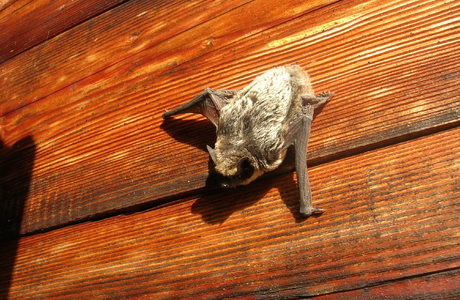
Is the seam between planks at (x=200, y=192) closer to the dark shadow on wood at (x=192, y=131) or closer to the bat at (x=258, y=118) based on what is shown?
the bat at (x=258, y=118)

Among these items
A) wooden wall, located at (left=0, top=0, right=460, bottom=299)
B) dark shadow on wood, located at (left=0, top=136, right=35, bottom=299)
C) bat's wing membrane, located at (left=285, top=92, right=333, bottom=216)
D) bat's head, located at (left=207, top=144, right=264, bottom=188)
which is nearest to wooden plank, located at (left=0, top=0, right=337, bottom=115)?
wooden wall, located at (left=0, top=0, right=460, bottom=299)

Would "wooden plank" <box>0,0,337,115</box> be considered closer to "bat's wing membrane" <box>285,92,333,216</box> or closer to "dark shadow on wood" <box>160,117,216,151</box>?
"dark shadow on wood" <box>160,117,216,151</box>

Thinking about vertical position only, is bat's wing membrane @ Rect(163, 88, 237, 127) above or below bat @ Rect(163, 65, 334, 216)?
above

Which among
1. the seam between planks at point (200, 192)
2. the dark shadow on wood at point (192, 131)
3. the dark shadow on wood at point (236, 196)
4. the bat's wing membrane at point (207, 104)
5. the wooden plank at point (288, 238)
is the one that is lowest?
the wooden plank at point (288, 238)

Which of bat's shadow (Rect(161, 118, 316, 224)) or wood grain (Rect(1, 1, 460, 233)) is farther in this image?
bat's shadow (Rect(161, 118, 316, 224))

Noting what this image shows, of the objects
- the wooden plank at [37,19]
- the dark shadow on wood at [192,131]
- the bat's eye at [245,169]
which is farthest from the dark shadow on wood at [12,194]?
the bat's eye at [245,169]

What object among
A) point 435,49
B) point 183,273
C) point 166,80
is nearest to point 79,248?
point 183,273

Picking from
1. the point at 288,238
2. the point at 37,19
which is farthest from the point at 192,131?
the point at 37,19
